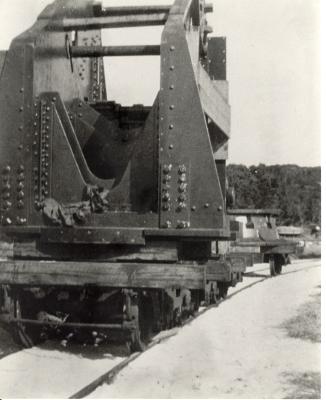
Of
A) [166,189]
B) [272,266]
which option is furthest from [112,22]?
[272,266]

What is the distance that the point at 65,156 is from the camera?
6504mm

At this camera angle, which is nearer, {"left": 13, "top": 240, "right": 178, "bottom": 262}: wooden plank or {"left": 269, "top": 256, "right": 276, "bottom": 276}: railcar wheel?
{"left": 13, "top": 240, "right": 178, "bottom": 262}: wooden plank

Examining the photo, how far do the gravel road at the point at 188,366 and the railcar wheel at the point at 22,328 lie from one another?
0.11 meters

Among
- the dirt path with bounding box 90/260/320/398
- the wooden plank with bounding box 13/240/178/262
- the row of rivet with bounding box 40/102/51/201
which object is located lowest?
the dirt path with bounding box 90/260/320/398

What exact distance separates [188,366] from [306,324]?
3292mm

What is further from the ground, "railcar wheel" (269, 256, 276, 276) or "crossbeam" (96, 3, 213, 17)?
"crossbeam" (96, 3, 213, 17)

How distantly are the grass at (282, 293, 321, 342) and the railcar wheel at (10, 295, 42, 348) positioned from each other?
3.07 metres

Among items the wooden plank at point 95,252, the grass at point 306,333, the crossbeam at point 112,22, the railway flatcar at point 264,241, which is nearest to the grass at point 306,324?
the grass at point 306,333

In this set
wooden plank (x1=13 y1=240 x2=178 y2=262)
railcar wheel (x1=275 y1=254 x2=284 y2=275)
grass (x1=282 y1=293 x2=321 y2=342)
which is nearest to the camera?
wooden plank (x1=13 y1=240 x2=178 y2=262)

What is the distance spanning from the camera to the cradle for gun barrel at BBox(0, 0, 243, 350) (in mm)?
5879

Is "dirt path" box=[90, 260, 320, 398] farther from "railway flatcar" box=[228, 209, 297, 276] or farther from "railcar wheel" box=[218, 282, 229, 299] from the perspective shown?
"railway flatcar" box=[228, 209, 297, 276]

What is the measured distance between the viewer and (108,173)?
24.5 feet

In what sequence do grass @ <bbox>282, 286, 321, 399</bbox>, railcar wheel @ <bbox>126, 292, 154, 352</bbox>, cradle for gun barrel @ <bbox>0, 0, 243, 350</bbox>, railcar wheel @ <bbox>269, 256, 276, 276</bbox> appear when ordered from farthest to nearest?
railcar wheel @ <bbox>269, 256, 276, 276</bbox> < cradle for gun barrel @ <bbox>0, 0, 243, 350</bbox> < railcar wheel @ <bbox>126, 292, 154, 352</bbox> < grass @ <bbox>282, 286, 321, 399</bbox>

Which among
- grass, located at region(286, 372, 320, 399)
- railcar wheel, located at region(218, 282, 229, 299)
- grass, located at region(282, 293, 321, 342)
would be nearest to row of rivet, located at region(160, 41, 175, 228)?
grass, located at region(286, 372, 320, 399)
